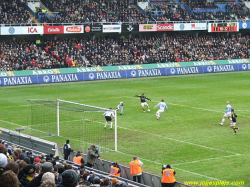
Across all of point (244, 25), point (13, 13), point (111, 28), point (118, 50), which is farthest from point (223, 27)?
point (13, 13)

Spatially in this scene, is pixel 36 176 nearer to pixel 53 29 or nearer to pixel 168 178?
pixel 168 178

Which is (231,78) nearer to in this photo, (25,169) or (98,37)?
(98,37)

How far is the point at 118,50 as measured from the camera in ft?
234

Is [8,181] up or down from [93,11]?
down

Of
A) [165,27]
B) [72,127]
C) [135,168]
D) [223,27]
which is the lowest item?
[72,127]

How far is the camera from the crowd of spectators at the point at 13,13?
211ft

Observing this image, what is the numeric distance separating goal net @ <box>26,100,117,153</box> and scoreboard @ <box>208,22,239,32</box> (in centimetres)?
4656

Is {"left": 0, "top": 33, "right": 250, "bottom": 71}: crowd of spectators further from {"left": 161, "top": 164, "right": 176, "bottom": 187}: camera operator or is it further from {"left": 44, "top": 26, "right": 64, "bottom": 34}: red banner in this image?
{"left": 161, "top": 164, "right": 176, "bottom": 187}: camera operator

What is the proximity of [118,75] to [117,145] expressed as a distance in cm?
3480

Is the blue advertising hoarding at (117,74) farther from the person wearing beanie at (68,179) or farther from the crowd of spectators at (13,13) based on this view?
the person wearing beanie at (68,179)

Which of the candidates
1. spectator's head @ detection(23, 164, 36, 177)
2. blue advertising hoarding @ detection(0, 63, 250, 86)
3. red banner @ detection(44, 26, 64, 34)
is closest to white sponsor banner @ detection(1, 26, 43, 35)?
red banner @ detection(44, 26, 64, 34)

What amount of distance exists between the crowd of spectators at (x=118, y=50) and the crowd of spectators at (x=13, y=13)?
3.07 meters

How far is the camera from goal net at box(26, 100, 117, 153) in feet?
88.8

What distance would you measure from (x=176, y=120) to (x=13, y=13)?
3976 centimetres
